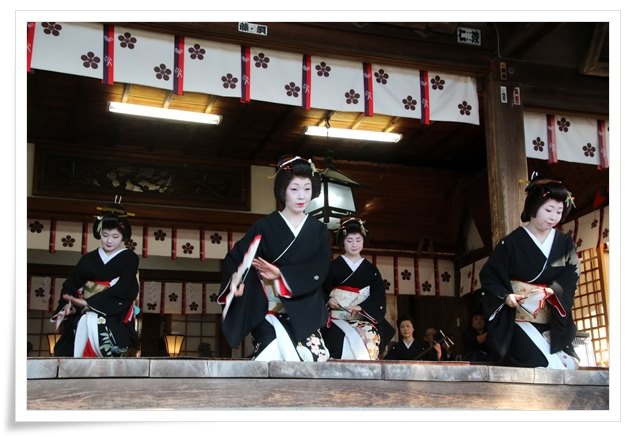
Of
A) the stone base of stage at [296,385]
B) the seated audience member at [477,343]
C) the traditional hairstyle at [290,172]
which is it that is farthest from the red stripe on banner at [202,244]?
the stone base of stage at [296,385]

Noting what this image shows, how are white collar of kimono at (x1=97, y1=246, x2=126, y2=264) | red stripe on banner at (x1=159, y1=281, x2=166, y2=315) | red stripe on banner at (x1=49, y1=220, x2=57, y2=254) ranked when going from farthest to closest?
red stripe on banner at (x1=159, y1=281, x2=166, y2=315) → red stripe on banner at (x1=49, y1=220, x2=57, y2=254) → white collar of kimono at (x1=97, y1=246, x2=126, y2=264)

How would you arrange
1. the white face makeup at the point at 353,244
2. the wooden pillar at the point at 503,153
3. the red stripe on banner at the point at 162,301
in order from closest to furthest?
the white face makeup at the point at 353,244 < the wooden pillar at the point at 503,153 < the red stripe on banner at the point at 162,301

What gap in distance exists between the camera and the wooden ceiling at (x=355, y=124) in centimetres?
827

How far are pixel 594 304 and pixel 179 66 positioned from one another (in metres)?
7.34

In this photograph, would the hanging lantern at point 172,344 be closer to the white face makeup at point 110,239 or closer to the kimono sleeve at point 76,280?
the kimono sleeve at point 76,280

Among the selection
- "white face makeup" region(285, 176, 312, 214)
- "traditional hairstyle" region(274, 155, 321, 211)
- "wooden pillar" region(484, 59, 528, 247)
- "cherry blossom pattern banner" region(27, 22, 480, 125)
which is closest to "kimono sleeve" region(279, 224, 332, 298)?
"white face makeup" region(285, 176, 312, 214)

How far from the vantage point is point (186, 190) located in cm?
1207

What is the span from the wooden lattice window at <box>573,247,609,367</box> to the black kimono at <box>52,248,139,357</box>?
730cm

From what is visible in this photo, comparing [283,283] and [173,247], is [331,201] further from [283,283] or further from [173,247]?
[173,247]

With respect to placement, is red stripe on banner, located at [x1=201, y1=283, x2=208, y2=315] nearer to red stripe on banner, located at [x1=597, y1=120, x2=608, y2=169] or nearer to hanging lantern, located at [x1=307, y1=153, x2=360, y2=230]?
hanging lantern, located at [x1=307, y1=153, x2=360, y2=230]

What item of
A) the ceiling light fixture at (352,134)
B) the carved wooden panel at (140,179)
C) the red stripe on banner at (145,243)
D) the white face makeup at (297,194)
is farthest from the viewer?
the red stripe on banner at (145,243)

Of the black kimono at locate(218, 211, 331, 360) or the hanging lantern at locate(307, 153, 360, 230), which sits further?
the hanging lantern at locate(307, 153, 360, 230)

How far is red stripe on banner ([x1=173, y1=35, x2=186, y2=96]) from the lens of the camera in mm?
7536

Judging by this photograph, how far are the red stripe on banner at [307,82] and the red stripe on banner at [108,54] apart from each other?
1.92m
